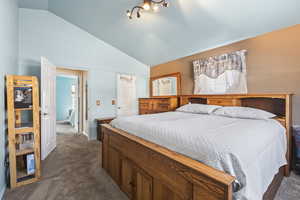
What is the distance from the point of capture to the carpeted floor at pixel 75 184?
162 cm

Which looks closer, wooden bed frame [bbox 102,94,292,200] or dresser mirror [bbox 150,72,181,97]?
wooden bed frame [bbox 102,94,292,200]

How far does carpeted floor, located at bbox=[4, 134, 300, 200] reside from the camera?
162 cm

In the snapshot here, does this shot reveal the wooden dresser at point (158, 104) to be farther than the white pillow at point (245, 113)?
Yes

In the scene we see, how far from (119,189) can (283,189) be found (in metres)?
2.11

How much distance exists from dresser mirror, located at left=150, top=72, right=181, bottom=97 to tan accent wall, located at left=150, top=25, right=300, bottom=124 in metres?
1.44

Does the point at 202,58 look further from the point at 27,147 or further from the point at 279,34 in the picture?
the point at 27,147

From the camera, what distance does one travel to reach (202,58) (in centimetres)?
329

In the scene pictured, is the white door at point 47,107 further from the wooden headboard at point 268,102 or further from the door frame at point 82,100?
the wooden headboard at point 268,102

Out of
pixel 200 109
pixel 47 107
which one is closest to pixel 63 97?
pixel 47 107

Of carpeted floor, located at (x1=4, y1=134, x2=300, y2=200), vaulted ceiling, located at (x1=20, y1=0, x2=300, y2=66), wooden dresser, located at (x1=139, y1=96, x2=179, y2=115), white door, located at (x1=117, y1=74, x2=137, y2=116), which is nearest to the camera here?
carpeted floor, located at (x1=4, y1=134, x2=300, y2=200)

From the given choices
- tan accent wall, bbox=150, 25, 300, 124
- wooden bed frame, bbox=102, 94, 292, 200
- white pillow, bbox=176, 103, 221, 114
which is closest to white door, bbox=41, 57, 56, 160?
wooden bed frame, bbox=102, 94, 292, 200

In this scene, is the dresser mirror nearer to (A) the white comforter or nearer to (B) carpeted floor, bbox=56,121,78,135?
(A) the white comforter

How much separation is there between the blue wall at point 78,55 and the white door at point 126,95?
166 mm

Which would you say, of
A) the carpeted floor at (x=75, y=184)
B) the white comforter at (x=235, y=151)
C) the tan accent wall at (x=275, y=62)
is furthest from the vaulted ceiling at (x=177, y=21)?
the carpeted floor at (x=75, y=184)
